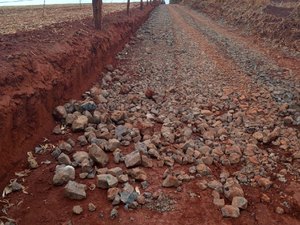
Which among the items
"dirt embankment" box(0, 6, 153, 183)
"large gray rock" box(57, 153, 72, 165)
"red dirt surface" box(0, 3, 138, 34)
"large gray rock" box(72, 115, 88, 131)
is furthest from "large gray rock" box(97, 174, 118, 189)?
"red dirt surface" box(0, 3, 138, 34)

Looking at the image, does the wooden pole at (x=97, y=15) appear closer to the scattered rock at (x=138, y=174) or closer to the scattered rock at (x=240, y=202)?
the scattered rock at (x=138, y=174)

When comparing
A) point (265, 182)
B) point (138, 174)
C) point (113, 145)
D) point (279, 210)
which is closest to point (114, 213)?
point (138, 174)

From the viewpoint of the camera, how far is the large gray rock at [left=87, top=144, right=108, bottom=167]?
5605 mm

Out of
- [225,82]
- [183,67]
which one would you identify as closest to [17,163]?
[225,82]

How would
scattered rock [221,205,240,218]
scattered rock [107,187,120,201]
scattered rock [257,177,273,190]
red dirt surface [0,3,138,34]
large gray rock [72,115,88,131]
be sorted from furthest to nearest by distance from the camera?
red dirt surface [0,3,138,34], large gray rock [72,115,88,131], scattered rock [257,177,273,190], scattered rock [107,187,120,201], scattered rock [221,205,240,218]

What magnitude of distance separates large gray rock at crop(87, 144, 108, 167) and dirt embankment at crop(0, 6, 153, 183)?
1072 millimetres

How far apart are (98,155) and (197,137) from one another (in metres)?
2.24

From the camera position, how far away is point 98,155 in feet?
18.5

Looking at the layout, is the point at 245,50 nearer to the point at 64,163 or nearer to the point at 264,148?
the point at 264,148

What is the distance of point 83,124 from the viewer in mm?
6680

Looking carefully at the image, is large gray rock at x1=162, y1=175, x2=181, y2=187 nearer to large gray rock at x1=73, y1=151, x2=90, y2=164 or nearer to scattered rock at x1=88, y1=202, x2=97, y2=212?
scattered rock at x1=88, y1=202, x2=97, y2=212

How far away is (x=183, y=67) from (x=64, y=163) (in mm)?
7102

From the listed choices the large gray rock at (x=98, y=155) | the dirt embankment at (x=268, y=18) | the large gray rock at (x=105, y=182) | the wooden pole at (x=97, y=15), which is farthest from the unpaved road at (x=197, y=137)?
the dirt embankment at (x=268, y=18)

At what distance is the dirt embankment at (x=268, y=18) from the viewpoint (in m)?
15.1
